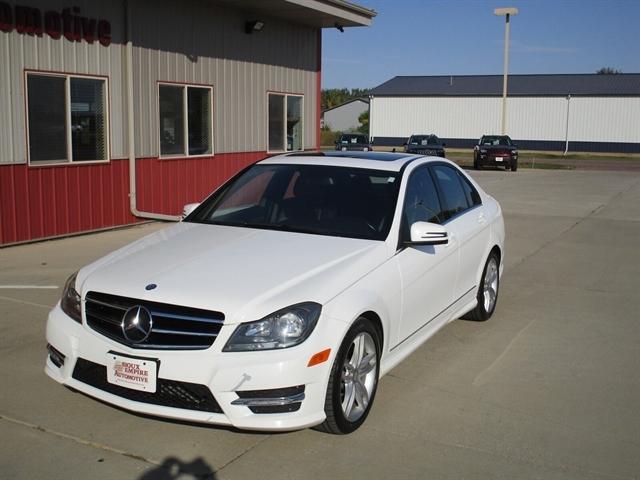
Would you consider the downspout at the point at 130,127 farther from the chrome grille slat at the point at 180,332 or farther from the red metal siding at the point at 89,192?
the chrome grille slat at the point at 180,332

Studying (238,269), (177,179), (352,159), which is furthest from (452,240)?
(177,179)

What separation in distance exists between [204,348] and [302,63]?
13904 millimetres

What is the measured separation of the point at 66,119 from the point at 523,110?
49.1 metres

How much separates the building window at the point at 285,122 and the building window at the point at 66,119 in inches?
202

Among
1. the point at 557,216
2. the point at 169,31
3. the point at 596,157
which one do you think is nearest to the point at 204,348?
the point at 169,31

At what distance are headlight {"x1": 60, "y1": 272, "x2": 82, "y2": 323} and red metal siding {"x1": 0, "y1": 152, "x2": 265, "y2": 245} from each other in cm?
606

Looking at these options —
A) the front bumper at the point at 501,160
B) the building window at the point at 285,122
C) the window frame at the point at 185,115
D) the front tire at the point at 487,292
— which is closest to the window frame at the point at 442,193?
the front tire at the point at 487,292

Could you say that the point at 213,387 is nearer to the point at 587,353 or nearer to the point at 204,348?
the point at 204,348

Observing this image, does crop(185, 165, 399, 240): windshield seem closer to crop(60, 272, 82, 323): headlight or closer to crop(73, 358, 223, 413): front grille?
crop(60, 272, 82, 323): headlight

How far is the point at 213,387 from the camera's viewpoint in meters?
3.89

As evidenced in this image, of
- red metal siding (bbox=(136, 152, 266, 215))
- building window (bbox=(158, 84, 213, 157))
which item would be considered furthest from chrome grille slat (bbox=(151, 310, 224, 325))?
building window (bbox=(158, 84, 213, 157))

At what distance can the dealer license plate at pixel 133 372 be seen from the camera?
13.1 feet

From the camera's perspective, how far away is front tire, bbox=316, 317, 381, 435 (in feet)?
13.7

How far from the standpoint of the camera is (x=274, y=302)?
4062mm
